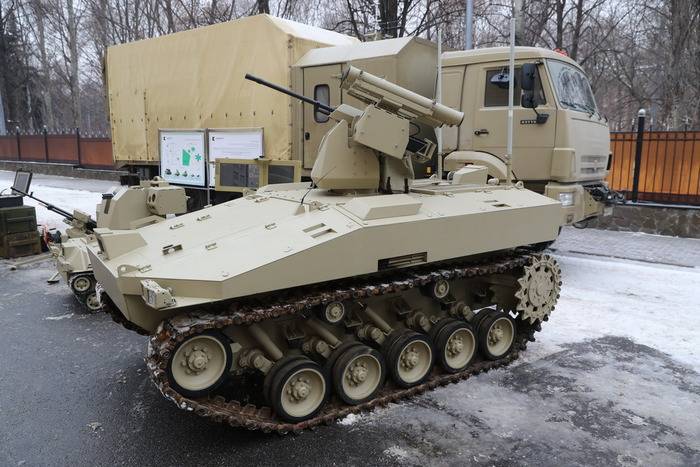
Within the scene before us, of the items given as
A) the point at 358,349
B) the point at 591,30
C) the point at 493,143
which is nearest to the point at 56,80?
the point at 591,30

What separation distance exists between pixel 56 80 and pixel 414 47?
1742 inches

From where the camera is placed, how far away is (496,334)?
17.0 ft

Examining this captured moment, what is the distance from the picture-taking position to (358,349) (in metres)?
4.22

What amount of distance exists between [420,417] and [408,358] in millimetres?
474

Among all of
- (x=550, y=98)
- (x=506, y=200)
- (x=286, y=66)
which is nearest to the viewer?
(x=506, y=200)

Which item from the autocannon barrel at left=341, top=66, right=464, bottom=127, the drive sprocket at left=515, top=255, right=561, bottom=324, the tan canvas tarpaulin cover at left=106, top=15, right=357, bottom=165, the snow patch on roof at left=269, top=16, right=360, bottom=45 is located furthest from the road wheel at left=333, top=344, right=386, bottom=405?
the snow patch on roof at left=269, top=16, right=360, bottom=45

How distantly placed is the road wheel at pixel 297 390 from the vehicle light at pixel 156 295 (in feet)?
2.99

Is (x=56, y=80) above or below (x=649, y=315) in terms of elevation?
above

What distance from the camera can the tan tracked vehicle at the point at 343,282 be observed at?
12.0ft

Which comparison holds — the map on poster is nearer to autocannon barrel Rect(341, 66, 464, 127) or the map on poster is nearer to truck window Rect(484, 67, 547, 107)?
truck window Rect(484, 67, 547, 107)

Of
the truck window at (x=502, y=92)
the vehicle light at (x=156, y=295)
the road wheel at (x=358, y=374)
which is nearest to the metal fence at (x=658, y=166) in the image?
the truck window at (x=502, y=92)

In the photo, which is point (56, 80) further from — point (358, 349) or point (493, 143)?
point (358, 349)

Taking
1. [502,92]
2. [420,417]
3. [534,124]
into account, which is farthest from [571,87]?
[420,417]

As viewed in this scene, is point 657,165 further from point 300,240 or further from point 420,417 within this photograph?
point 300,240
